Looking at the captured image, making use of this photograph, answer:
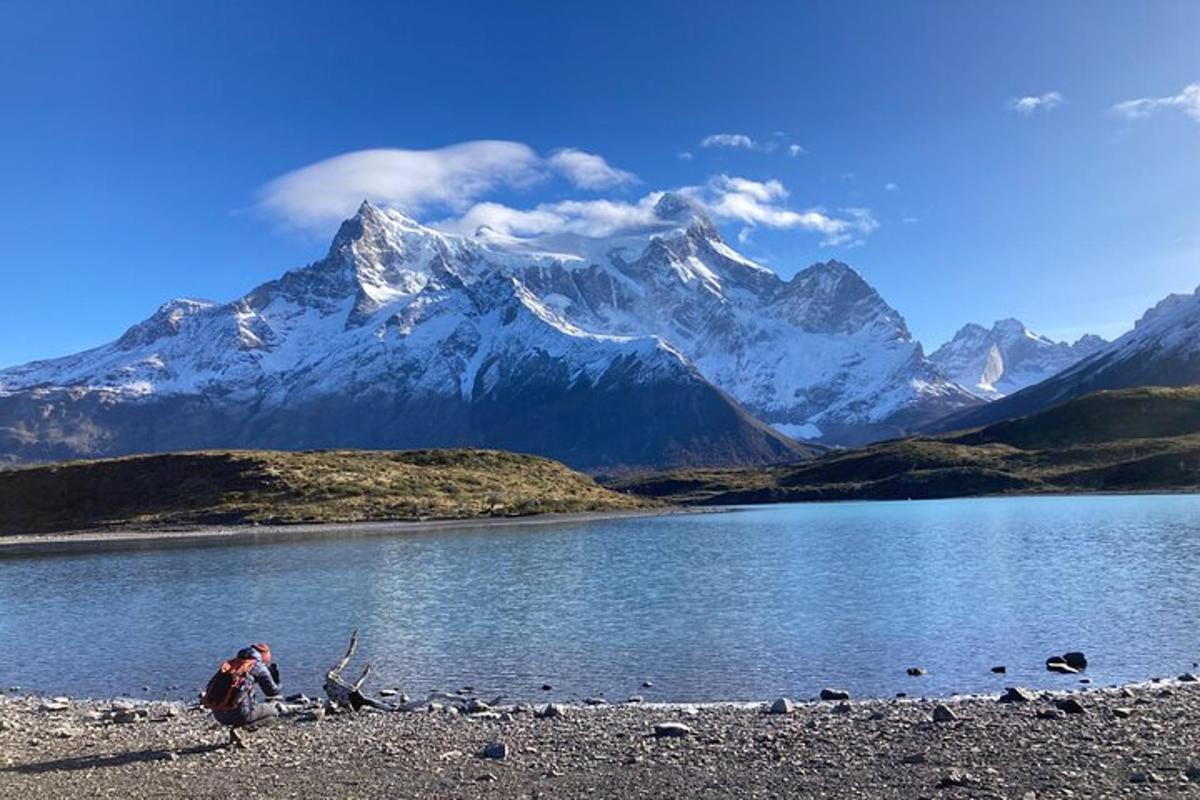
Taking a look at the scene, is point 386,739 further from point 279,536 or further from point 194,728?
point 279,536

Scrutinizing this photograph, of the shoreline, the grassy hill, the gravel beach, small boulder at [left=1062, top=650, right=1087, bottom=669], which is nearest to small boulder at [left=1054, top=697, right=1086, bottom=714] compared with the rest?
the gravel beach

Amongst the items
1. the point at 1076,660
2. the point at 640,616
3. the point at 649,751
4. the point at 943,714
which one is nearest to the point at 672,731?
the point at 649,751

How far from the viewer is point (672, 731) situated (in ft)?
82.4

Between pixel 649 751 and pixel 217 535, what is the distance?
12897 cm

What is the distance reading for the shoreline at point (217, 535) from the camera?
12544cm

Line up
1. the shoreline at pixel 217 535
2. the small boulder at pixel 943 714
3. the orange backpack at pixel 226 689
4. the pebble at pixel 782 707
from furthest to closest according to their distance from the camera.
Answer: the shoreline at pixel 217 535 < the pebble at pixel 782 707 < the small boulder at pixel 943 714 < the orange backpack at pixel 226 689

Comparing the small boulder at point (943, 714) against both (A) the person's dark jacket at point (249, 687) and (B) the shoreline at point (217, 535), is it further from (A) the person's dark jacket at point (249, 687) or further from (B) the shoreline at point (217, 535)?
(B) the shoreline at point (217, 535)

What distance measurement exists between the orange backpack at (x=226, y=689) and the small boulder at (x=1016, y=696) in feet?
72.0

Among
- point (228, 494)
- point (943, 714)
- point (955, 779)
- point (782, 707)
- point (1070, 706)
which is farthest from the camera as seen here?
point (228, 494)

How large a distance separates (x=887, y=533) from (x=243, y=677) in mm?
98801

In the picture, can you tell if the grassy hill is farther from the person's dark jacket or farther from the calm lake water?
the person's dark jacket

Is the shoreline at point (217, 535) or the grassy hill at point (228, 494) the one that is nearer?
the shoreline at point (217, 535)

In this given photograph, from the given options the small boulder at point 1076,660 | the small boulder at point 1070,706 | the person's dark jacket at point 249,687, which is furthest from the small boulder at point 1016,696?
the person's dark jacket at point 249,687

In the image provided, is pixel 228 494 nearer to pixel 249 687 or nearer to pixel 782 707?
pixel 249 687
